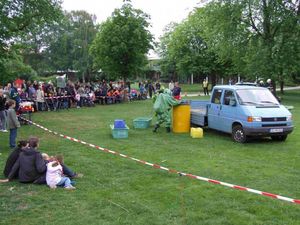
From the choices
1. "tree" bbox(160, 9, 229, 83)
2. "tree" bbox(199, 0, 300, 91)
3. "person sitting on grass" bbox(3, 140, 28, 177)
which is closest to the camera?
"person sitting on grass" bbox(3, 140, 28, 177)

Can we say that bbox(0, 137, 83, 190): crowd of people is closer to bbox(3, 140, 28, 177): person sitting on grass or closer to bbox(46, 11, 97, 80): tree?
bbox(3, 140, 28, 177): person sitting on grass

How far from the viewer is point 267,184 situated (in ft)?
27.9

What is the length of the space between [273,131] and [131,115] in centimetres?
1028

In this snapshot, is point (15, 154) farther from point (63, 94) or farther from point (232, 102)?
point (63, 94)

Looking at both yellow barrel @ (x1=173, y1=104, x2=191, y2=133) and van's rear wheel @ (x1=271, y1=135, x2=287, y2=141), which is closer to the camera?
van's rear wheel @ (x1=271, y1=135, x2=287, y2=141)

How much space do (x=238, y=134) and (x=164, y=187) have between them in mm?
6024

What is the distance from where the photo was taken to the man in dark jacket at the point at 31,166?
8477 mm

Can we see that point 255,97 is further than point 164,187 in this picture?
Yes

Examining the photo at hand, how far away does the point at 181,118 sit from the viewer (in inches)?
631

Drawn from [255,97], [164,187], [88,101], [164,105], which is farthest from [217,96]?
[88,101]

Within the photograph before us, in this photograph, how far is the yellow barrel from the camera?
16.0m

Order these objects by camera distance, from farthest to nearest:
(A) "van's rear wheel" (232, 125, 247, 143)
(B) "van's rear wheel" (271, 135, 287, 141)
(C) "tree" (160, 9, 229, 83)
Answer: (C) "tree" (160, 9, 229, 83) → (B) "van's rear wheel" (271, 135, 287, 141) → (A) "van's rear wheel" (232, 125, 247, 143)

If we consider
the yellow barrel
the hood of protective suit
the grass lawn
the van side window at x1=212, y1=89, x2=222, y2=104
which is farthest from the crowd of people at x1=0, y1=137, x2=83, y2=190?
the yellow barrel

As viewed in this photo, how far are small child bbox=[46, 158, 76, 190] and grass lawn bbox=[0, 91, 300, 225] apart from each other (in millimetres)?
163
